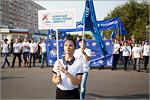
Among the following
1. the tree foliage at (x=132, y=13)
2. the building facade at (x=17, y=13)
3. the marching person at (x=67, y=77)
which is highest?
the building facade at (x=17, y=13)

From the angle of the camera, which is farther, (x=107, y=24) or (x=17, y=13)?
(x=17, y=13)

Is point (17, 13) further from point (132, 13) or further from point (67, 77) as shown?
point (67, 77)

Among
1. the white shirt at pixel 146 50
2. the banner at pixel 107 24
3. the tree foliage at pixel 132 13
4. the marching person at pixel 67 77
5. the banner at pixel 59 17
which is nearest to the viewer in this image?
the marching person at pixel 67 77

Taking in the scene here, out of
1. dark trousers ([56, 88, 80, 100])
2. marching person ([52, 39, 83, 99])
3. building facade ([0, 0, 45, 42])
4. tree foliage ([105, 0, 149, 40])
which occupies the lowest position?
dark trousers ([56, 88, 80, 100])

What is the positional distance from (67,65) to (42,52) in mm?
8721

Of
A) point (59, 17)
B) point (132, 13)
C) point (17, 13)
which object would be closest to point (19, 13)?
point (17, 13)

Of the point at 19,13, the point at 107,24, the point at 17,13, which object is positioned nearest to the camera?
the point at 107,24

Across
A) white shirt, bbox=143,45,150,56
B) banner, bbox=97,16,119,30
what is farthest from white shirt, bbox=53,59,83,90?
banner, bbox=97,16,119,30

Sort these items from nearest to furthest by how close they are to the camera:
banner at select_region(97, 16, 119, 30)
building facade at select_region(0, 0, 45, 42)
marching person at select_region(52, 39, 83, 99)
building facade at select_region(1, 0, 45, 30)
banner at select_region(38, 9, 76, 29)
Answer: marching person at select_region(52, 39, 83, 99) → banner at select_region(38, 9, 76, 29) → banner at select_region(97, 16, 119, 30) → building facade at select_region(0, 0, 45, 42) → building facade at select_region(1, 0, 45, 30)

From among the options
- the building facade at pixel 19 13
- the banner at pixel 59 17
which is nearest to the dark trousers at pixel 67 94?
the banner at pixel 59 17

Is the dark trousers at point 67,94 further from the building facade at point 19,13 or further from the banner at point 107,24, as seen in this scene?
the building facade at point 19,13

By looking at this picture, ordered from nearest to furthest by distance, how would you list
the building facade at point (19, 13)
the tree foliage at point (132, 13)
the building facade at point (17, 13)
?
the tree foliage at point (132, 13) < the building facade at point (17, 13) < the building facade at point (19, 13)

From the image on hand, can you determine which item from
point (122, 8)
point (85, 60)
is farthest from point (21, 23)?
point (85, 60)

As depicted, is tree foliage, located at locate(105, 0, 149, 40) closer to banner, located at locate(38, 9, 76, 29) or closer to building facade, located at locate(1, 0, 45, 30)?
banner, located at locate(38, 9, 76, 29)
